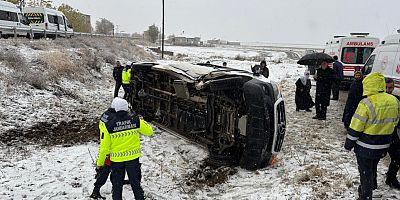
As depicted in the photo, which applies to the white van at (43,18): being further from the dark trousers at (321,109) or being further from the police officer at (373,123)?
the police officer at (373,123)

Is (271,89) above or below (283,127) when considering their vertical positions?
above

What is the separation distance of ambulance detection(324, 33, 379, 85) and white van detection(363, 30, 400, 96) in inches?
194

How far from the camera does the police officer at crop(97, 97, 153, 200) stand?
425cm

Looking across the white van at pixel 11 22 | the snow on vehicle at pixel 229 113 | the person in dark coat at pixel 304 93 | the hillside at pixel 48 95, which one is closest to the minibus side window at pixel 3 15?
the white van at pixel 11 22

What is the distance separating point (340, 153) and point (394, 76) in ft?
8.23

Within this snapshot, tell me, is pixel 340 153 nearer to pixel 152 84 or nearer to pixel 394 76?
pixel 394 76

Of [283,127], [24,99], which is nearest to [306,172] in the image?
[283,127]

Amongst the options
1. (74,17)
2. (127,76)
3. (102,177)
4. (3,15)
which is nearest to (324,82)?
(127,76)

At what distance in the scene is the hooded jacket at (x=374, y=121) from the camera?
4.00 meters

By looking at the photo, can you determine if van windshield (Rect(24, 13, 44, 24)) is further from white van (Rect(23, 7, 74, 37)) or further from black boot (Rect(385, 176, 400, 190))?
black boot (Rect(385, 176, 400, 190))

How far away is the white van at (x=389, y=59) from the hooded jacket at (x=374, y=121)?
137 inches

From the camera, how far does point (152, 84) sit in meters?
9.02

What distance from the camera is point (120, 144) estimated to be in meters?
4.29

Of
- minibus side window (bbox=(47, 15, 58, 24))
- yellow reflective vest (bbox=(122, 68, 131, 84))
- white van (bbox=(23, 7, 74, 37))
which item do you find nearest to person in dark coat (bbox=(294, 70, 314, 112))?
yellow reflective vest (bbox=(122, 68, 131, 84))
